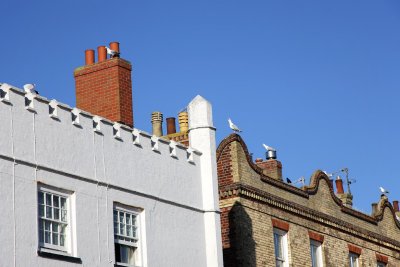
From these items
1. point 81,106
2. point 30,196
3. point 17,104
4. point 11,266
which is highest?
point 81,106

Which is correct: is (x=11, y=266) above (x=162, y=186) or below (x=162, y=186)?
below

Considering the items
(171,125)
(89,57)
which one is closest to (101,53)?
(89,57)

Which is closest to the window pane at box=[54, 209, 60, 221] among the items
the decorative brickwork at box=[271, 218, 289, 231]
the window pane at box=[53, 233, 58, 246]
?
the window pane at box=[53, 233, 58, 246]

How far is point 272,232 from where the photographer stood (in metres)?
34.2

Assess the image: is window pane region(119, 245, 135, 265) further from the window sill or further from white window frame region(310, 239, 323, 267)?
white window frame region(310, 239, 323, 267)

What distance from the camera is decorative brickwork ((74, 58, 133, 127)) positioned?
2966 cm

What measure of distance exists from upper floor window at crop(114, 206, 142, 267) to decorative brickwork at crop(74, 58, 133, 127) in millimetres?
3497

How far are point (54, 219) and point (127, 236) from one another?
2.76 m

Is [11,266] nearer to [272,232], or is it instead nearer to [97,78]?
[97,78]

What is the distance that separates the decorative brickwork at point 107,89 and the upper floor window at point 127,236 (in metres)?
3.50

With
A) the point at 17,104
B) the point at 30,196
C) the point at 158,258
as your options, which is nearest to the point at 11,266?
the point at 30,196

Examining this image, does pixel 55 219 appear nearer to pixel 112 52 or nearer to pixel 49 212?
pixel 49 212

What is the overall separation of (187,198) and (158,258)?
2.36 meters

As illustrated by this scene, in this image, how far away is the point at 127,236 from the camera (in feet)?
87.4
